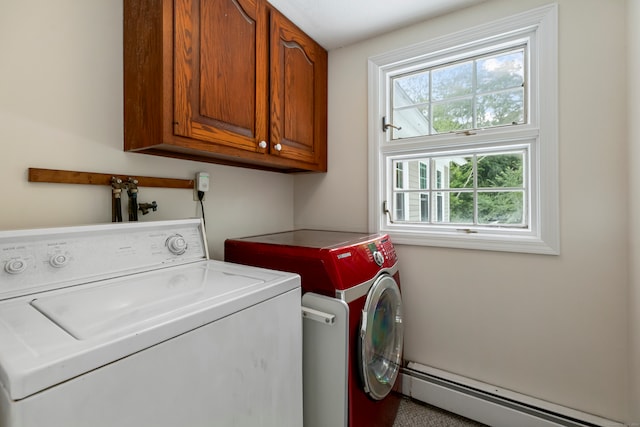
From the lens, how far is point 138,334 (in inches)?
23.6

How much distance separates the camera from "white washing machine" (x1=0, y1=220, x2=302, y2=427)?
1.67 feet

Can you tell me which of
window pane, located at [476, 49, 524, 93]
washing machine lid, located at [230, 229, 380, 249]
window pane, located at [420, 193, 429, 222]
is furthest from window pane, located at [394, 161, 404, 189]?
window pane, located at [476, 49, 524, 93]

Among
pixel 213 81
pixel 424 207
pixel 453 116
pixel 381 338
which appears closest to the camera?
pixel 213 81

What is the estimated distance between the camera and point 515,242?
154 centimetres

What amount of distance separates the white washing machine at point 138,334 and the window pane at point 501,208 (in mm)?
1293

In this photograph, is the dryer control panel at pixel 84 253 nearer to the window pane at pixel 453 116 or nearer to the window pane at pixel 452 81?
the window pane at pixel 453 116

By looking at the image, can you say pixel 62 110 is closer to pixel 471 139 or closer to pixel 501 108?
pixel 471 139

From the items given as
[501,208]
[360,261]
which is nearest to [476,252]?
[501,208]

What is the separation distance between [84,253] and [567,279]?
6.86 ft

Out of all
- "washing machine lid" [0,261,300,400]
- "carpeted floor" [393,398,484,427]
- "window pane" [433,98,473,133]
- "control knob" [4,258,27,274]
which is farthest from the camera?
"window pane" [433,98,473,133]

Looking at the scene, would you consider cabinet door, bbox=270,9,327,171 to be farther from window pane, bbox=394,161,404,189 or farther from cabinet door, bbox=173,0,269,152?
window pane, bbox=394,161,404,189

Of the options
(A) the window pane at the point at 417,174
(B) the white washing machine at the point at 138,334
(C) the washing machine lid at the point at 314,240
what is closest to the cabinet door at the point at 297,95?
(C) the washing machine lid at the point at 314,240

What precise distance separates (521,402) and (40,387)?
6.40ft

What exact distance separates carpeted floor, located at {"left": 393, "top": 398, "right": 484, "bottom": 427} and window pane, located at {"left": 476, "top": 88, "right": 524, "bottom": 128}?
5.50ft
